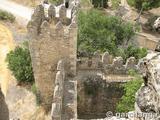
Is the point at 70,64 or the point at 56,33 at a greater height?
the point at 56,33

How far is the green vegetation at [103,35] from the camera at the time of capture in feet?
95.9

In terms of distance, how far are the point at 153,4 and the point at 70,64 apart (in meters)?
18.1

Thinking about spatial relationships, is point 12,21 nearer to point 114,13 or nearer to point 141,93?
point 114,13

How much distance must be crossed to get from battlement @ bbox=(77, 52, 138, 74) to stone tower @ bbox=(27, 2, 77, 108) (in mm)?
1596

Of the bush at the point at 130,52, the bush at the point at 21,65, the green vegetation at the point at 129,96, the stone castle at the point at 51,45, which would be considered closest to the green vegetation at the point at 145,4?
the bush at the point at 130,52

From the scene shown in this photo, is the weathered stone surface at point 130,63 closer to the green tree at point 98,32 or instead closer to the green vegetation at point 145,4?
the green tree at point 98,32

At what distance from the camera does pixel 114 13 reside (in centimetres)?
3931

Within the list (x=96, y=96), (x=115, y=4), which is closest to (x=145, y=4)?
(x=115, y=4)

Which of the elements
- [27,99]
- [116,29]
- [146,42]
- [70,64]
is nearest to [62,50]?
[70,64]

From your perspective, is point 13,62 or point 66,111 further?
point 13,62

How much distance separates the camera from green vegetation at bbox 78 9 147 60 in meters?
29.2

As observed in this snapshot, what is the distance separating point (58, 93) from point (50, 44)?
3088 millimetres

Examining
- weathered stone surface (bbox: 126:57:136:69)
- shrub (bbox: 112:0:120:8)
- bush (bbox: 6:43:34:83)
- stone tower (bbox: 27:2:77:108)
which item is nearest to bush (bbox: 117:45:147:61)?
weathered stone surface (bbox: 126:57:136:69)

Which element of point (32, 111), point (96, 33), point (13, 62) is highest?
point (96, 33)
